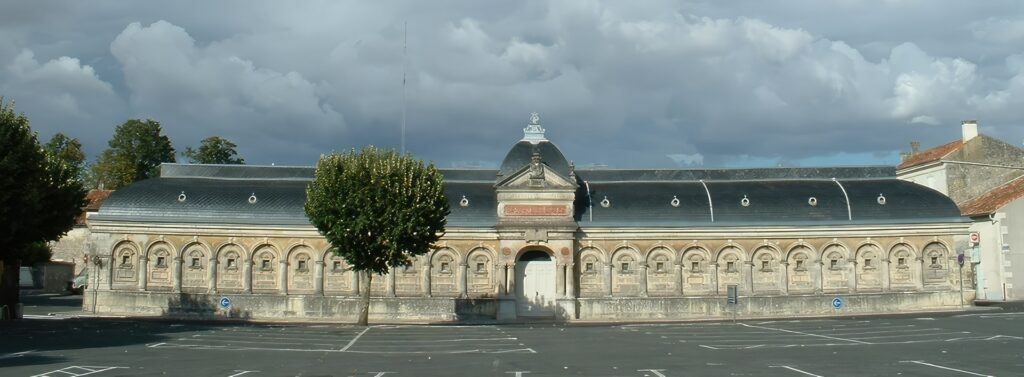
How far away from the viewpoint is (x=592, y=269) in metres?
51.7

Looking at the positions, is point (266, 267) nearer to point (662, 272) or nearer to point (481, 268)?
point (481, 268)

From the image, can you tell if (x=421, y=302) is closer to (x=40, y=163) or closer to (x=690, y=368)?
(x=40, y=163)

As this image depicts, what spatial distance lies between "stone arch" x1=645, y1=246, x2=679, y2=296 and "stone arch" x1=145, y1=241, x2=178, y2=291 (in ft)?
81.1

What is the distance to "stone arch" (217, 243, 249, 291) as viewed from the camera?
51156 mm

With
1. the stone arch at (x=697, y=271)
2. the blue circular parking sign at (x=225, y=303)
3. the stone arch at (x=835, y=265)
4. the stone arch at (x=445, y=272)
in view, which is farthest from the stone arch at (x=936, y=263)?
the blue circular parking sign at (x=225, y=303)

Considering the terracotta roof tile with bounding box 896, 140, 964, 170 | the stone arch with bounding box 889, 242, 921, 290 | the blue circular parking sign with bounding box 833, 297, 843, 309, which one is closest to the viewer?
the blue circular parking sign with bounding box 833, 297, 843, 309

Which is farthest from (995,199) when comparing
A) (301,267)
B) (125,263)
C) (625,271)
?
(125,263)

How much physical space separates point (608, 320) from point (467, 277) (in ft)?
25.3

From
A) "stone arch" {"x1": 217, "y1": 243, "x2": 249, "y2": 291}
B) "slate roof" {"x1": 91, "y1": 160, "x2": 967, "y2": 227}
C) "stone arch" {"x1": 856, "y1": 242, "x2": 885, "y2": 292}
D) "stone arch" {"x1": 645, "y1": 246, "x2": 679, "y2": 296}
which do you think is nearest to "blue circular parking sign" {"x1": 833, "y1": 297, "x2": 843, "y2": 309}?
"stone arch" {"x1": 856, "y1": 242, "x2": 885, "y2": 292}

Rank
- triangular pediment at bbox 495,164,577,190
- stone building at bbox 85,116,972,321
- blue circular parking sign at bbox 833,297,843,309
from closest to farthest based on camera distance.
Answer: stone building at bbox 85,116,972,321 → triangular pediment at bbox 495,164,577,190 → blue circular parking sign at bbox 833,297,843,309

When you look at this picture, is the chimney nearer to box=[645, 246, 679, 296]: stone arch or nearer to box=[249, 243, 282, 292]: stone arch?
box=[645, 246, 679, 296]: stone arch

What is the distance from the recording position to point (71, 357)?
26.7m

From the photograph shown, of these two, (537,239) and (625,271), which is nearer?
(537,239)

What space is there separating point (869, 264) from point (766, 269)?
5.47 metres
